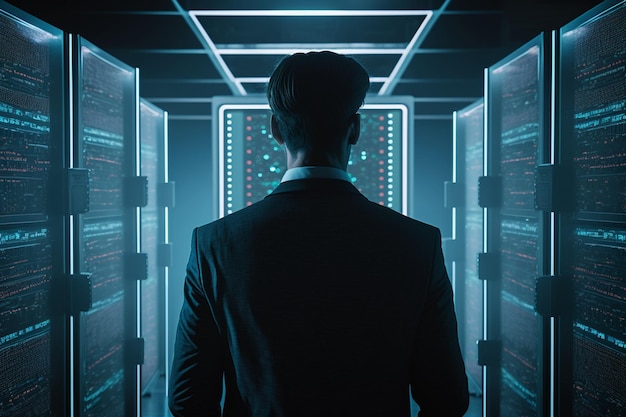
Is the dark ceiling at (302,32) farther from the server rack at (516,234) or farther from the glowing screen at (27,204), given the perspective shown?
the glowing screen at (27,204)

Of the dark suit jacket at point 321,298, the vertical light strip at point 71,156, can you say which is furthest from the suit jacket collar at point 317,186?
the vertical light strip at point 71,156

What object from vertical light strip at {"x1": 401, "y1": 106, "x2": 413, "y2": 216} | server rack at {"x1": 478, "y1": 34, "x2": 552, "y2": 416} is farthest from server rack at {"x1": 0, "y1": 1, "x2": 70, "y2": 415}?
server rack at {"x1": 478, "y1": 34, "x2": 552, "y2": 416}

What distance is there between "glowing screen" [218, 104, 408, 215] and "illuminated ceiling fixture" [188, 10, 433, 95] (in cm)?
68

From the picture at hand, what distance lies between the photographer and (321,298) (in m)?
0.92

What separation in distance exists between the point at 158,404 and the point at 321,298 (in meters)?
3.16

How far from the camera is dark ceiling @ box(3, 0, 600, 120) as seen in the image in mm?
2469

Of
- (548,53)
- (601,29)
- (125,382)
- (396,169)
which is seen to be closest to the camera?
(601,29)

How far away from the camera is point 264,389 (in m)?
0.93

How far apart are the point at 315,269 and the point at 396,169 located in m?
1.40

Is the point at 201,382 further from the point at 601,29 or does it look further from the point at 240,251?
the point at 601,29

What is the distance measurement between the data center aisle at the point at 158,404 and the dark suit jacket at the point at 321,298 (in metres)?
2.58

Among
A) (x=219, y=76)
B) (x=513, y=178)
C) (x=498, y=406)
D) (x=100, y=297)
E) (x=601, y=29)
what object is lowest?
(x=498, y=406)

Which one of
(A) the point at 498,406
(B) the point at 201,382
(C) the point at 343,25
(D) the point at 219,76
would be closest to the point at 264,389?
(B) the point at 201,382

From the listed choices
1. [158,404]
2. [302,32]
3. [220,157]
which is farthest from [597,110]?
[158,404]
